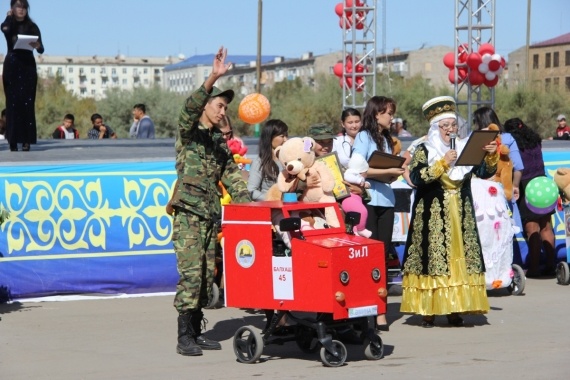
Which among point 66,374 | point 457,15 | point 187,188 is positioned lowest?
point 66,374

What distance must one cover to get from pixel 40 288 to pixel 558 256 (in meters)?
5.85

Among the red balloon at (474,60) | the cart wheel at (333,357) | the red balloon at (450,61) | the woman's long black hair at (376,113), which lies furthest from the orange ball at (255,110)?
the red balloon at (450,61)

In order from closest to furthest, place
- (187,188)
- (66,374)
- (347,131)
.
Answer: (66,374) → (187,188) → (347,131)

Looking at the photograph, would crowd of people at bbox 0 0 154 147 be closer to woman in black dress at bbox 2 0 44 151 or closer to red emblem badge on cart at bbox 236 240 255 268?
woman in black dress at bbox 2 0 44 151

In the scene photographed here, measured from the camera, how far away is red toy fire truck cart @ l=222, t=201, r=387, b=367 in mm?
7281

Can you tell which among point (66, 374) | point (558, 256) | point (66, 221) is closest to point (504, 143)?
point (558, 256)

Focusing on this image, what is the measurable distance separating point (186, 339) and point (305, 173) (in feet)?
4.75

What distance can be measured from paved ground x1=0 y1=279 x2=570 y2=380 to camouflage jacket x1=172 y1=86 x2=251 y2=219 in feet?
3.54

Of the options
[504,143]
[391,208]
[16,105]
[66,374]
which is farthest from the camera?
[16,105]

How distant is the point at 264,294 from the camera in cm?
756

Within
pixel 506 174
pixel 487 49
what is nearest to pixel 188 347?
pixel 506 174

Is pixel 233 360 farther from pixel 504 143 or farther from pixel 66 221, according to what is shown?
pixel 504 143

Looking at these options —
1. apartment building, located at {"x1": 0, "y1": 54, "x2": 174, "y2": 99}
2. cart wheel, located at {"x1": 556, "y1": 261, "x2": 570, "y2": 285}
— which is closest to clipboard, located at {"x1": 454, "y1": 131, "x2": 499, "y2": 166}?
cart wheel, located at {"x1": 556, "y1": 261, "x2": 570, "y2": 285}

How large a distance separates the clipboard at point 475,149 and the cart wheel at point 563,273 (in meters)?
3.41
